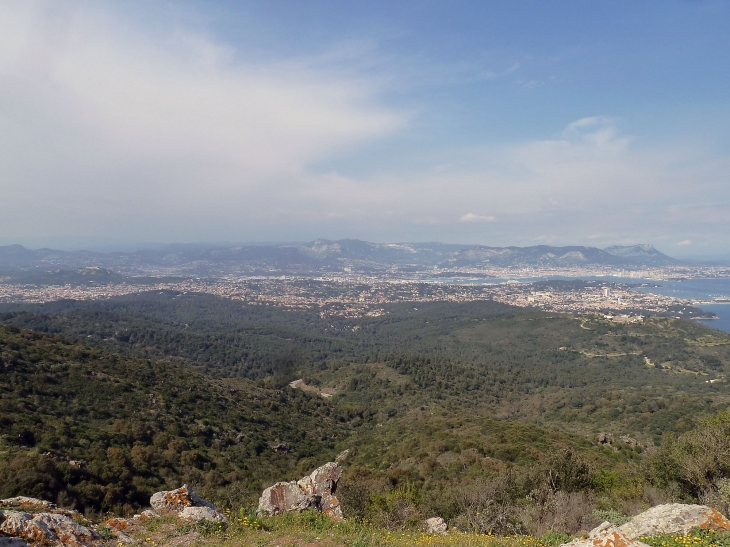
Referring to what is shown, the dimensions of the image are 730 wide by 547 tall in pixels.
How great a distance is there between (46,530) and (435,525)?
395 inches

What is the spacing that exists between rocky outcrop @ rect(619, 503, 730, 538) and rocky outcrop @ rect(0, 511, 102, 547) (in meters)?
10.8

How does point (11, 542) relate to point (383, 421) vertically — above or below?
above

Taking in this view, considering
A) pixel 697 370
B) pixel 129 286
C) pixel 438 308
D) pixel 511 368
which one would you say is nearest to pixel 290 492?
pixel 511 368

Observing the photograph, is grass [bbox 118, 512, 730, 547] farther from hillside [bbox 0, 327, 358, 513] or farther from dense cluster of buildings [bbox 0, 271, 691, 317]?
dense cluster of buildings [bbox 0, 271, 691, 317]

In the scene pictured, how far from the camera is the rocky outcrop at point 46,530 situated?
6527 mm

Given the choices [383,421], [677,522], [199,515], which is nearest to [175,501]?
[199,515]

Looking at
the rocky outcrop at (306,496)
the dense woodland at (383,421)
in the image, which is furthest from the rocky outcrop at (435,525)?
the rocky outcrop at (306,496)

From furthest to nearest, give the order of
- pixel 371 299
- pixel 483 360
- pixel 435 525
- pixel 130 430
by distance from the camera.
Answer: pixel 371 299 < pixel 483 360 < pixel 130 430 < pixel 435 525

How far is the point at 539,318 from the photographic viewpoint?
4296 inches

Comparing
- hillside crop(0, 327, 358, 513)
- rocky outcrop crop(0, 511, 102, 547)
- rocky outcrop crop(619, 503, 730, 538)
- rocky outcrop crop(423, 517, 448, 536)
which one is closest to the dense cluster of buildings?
hillside crop(0, 327, 358, 513)

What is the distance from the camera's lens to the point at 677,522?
735 centimetres

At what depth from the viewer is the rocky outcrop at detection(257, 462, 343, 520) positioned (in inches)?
509

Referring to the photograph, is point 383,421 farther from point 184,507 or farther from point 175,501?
point 184,507

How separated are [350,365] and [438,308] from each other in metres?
94.9
